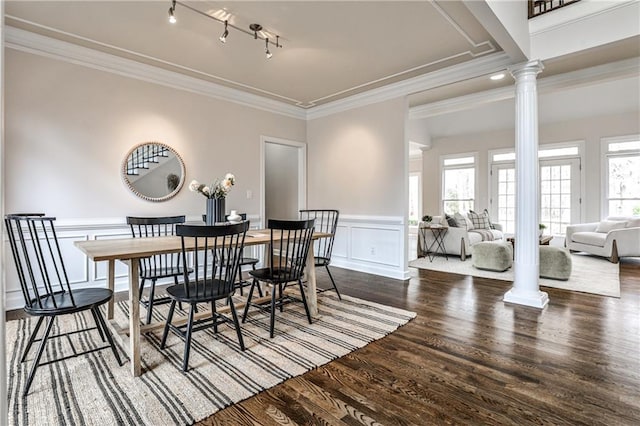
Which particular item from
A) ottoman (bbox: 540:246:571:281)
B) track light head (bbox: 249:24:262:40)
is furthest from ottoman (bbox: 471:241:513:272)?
track light head (bbox: 249:24:262:40)

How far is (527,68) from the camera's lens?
3354mm

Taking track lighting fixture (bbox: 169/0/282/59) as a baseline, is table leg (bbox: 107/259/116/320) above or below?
below

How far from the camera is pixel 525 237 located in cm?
344

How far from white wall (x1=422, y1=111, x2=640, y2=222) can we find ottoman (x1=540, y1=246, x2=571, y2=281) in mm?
3495

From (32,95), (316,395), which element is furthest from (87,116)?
(316,395)

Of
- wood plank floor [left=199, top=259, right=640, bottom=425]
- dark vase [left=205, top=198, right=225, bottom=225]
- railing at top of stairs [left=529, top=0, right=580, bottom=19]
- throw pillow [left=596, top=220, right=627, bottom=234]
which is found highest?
railing at top of stairs [left=529, top=0, right=580, bottom=19]

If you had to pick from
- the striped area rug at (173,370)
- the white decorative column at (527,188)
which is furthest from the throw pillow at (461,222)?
the striped area rug at (173,370)

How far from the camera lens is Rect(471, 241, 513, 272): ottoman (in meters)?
4.91

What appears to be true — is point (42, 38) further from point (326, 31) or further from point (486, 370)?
point (486, 370)

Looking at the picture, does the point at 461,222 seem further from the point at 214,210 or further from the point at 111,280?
the point at 111,280

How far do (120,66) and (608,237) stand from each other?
7741 mm

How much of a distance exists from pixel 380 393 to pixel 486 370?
752 millimetres

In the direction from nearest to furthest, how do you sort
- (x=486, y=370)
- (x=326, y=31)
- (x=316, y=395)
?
1. (x=316, y=395)
2. (x=486, y=370)
3. (x=326, y=31)

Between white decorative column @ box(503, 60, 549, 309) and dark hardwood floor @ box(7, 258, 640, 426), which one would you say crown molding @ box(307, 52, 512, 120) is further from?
dark hardwood floor @ box(7, 258, 640, 426)
